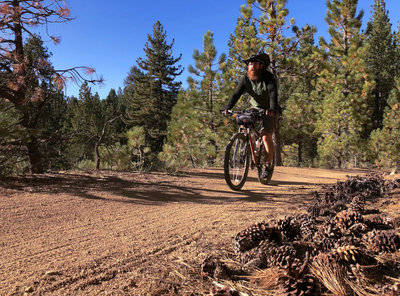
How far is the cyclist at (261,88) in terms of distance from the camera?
3598mm

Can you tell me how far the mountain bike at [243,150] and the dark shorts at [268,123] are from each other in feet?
0.30

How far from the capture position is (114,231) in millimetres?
2270

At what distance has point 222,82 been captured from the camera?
12.2m

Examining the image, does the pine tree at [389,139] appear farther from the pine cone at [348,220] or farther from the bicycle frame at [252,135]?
the pine cone at [348,220]

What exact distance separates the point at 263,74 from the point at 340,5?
60.8 ft

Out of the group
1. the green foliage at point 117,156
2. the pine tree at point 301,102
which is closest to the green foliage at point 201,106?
the pine tree at point 301,102

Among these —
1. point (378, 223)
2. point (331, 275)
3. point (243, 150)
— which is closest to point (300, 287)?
point (331, 275)

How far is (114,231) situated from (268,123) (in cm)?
265

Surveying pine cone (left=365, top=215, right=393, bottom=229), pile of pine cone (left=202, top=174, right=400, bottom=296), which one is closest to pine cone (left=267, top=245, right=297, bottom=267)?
pile of pine cone (left=202, top=174, right=400, bottom=296)

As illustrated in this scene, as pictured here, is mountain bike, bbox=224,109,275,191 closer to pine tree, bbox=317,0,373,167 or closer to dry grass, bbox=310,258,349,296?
dry grass, bbox=310,258,349,296

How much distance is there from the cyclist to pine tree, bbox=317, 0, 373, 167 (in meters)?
14.9

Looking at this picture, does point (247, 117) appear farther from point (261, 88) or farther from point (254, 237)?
point (254, 237)

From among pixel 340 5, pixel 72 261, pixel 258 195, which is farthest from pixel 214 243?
pixel 340 5

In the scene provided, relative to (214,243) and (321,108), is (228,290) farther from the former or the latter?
(321,108)
